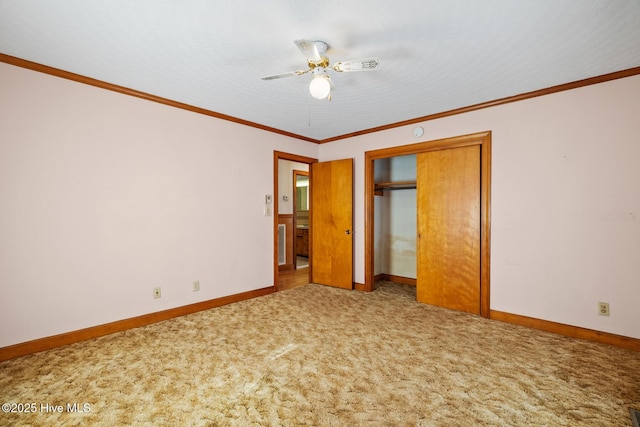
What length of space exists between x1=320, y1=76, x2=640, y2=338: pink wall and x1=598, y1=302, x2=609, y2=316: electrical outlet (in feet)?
0.11

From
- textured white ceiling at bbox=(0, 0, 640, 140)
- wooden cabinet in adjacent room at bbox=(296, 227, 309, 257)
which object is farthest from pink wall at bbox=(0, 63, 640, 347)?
wooden cabinet in adjacent room at bbox=(296, 227, 309, 257)

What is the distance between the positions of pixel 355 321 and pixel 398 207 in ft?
8.49

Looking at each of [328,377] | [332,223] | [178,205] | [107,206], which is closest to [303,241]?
[332,223]

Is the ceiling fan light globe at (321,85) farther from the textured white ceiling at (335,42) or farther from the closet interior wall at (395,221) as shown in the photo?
the closet interior wall at (395,221)

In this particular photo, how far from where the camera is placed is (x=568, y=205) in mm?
2955

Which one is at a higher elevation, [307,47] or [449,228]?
[307,47]

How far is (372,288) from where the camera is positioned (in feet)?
15.2

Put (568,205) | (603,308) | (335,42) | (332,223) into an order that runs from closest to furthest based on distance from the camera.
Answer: (335,42) → (603,308) → (568,205) → (332,223)

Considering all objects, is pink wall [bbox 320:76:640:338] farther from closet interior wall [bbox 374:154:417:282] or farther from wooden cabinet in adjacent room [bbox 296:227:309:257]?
wooden cabinet in adjacent room [bbox 296:227:309:257]

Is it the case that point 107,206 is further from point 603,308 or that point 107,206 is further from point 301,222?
point 301,222

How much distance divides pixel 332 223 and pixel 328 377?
2970mm

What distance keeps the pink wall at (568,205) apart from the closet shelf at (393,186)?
4.88 feet

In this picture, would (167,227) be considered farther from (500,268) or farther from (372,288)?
(500,268)

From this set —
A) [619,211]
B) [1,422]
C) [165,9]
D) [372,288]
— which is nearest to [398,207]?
[372,288]
